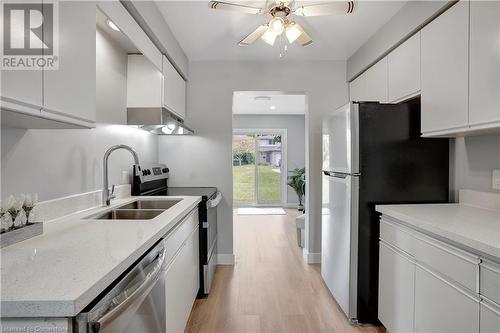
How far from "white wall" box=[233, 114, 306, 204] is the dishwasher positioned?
238 inches

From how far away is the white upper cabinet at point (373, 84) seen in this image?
247 centimetres

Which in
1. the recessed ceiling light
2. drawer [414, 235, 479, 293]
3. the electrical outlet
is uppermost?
the recessed ceiling light

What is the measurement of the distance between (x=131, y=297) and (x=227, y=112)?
2.61 metres

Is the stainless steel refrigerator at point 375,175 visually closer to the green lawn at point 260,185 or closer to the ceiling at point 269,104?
the ceiling at point 269,104

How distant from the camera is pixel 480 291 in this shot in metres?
1.12

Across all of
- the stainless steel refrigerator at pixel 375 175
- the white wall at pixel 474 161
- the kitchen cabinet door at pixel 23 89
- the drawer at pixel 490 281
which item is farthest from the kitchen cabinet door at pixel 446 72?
the kitchen cabinet door at pixel 23 89

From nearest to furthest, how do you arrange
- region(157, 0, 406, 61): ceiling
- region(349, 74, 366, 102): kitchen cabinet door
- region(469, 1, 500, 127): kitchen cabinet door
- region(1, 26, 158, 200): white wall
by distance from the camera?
1. region(1, 26, 158, 200): white wall
2. region(469, 1, 500, 127): kitchen cabinet door
3. region(157, 0, 406, 61): ceiling
4. region(349, 74, 366, 102): kitchen cabinet door

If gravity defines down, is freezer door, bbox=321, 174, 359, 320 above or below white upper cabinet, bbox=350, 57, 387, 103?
below

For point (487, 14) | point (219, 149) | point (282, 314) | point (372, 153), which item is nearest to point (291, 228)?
point (219, 149)

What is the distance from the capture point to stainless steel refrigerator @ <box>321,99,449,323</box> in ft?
6.45

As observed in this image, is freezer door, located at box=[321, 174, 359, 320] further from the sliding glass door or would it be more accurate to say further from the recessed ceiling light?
the sliding glass door

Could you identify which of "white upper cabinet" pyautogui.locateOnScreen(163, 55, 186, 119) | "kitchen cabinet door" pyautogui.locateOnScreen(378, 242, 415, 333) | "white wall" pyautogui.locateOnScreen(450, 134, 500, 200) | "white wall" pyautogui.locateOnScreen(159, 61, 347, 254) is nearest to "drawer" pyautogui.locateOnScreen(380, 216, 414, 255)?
"kitchen cabinet door" pyautogui.locateOnScreen(378, 242, 415, 333)

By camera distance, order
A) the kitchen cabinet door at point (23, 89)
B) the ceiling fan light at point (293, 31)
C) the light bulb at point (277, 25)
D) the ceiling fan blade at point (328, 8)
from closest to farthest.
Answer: the kitchen cabinet door at point (23, 89) < the ceiling fan blade at point (328, 8) < the light bulb at point (277, 25) < the ceiling fan light at point (293, 31)

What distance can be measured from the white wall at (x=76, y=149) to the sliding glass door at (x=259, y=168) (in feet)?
16.1
